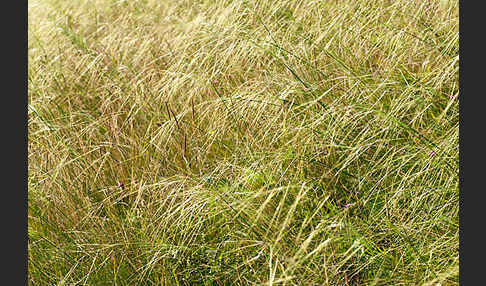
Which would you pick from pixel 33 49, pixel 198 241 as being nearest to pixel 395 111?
pixel 198 241

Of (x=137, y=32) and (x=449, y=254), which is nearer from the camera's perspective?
(x=449, y=254)

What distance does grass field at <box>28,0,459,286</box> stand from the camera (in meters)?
1.68

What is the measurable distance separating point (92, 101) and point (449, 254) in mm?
1723

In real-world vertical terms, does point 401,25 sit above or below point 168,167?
above

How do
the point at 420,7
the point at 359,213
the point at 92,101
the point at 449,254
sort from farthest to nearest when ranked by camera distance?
1. the point at 92,101
2. the point at 420,7
3. the point at 359,213
4. the point at 449,254

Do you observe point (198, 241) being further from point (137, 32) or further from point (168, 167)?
point (137, 32)

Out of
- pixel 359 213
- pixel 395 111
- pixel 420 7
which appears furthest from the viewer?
pixel 420 7

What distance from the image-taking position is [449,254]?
1.63 meters

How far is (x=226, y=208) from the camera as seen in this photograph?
67.9 inches

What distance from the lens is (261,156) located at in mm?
1969

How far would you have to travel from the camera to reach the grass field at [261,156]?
5.52ft

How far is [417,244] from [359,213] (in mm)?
210

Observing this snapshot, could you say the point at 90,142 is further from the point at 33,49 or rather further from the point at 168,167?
the point at 33,49

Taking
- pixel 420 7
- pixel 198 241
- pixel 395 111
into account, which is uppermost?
pixel 420 7
